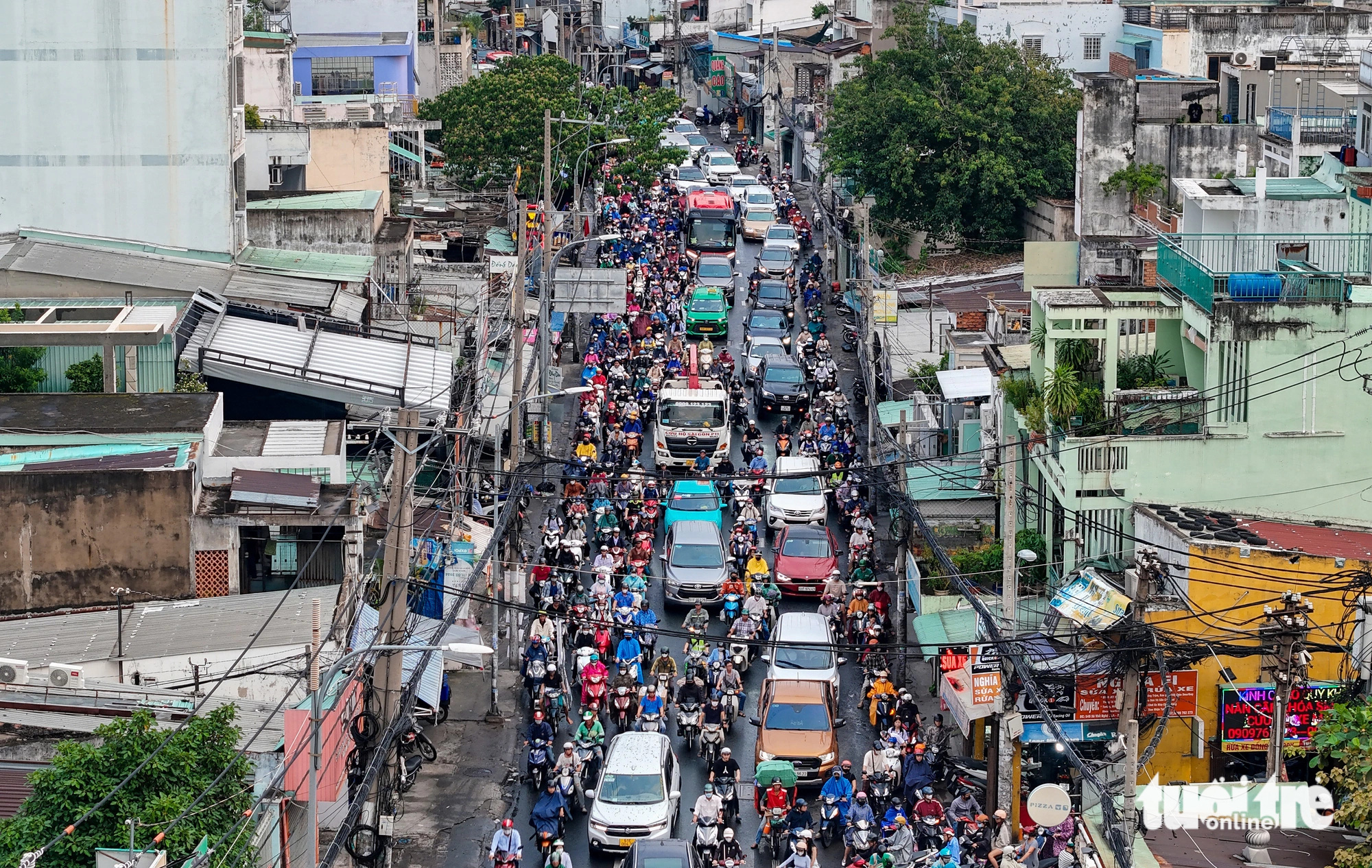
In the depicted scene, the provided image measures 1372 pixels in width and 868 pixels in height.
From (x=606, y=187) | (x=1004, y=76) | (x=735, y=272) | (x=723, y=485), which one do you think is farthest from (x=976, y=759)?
(x=606, y=187)

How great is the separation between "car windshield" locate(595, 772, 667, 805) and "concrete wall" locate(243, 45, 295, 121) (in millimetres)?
32815

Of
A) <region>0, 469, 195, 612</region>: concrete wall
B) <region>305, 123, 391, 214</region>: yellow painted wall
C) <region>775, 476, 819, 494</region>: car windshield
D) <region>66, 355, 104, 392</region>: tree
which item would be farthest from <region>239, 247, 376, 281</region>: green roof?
<region>0, 469, 195, 612</region>: concrete wall

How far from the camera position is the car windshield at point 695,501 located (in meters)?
40.4

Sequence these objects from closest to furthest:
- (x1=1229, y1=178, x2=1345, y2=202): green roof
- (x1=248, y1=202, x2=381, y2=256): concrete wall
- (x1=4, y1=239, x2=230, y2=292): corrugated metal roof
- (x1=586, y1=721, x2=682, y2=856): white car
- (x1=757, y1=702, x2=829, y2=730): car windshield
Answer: (x1=586, y1=721, x2=682, y2=856): white car < (x1=757, y1=702, x2=829, y2=730): car windshield < (x1=1229, y1=178, x2=1345, y2=202): green roof < (x1=4, y1=239, x2=230, y2=292): corrugated metal roof < (x1=248, y1=202, x2=381, y2=256): concrete wall

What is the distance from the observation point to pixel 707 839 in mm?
26281

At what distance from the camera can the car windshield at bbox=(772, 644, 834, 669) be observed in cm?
3159

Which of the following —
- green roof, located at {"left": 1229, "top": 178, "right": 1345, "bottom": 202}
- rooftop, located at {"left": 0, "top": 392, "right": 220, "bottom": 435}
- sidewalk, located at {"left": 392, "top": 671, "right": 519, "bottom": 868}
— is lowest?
sidewalk, located at {"left": 392, "top": 671, "right": 519, "bottom": 868}

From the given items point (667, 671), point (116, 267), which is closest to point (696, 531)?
point (667, 671)

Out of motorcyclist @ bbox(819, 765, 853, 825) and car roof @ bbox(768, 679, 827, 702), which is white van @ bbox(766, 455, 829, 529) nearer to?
car roof @ bbox(768, 679, 827, 702)

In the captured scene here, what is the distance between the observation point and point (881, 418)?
43.4 m

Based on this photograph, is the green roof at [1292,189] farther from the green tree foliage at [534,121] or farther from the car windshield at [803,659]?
the green tree foliage at [534,121]

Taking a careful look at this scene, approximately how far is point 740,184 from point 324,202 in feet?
114

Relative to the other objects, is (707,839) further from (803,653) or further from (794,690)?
(803,653)

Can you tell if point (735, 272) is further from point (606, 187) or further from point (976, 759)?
point (976, 759)
